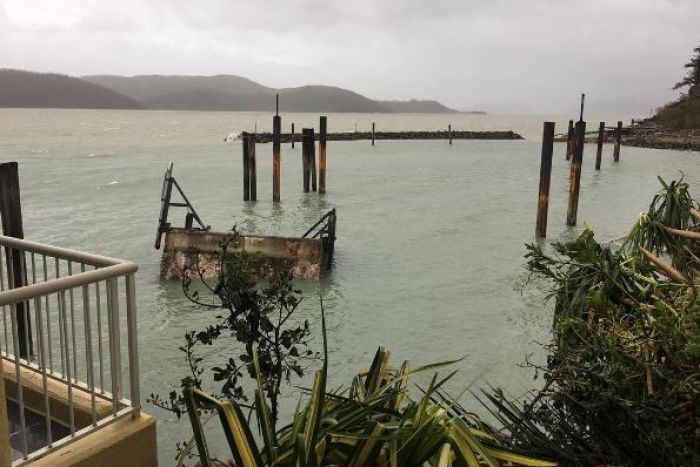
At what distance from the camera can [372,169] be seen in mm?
34875

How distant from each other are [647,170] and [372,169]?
15.3 metres

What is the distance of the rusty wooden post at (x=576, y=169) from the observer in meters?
16.1

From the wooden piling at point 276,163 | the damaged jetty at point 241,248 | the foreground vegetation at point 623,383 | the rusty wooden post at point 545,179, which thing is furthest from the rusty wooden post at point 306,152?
the foreground vegetation at point 623,383

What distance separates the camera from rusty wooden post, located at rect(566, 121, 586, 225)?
52.7 ft

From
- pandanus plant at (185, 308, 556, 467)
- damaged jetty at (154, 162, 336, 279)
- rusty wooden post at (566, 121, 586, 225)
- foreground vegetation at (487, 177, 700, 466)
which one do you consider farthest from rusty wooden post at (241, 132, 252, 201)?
pandanus plant at (185, 308, 556, 467)

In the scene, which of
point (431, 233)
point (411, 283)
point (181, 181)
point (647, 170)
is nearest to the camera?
point (411, 283)

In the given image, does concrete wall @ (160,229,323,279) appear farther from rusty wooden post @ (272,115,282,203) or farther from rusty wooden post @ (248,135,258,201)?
rusty wooden post @ (272,115,282,203)

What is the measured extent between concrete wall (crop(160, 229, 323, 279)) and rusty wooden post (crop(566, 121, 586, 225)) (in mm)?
8827

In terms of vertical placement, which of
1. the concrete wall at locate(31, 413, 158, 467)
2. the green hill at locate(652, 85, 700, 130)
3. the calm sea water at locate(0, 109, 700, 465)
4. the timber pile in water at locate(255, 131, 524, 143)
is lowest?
the calm sea water at locate(0, 109, 700, 465)

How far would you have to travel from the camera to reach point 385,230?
55.9 ft

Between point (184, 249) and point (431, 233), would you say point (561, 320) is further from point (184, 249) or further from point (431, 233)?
point (431, 233)

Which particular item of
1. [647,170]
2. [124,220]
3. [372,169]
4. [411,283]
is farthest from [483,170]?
[411,283]

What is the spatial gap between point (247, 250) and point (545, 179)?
828 centimetres

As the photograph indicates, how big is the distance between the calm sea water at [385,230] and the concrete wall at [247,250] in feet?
1.28
